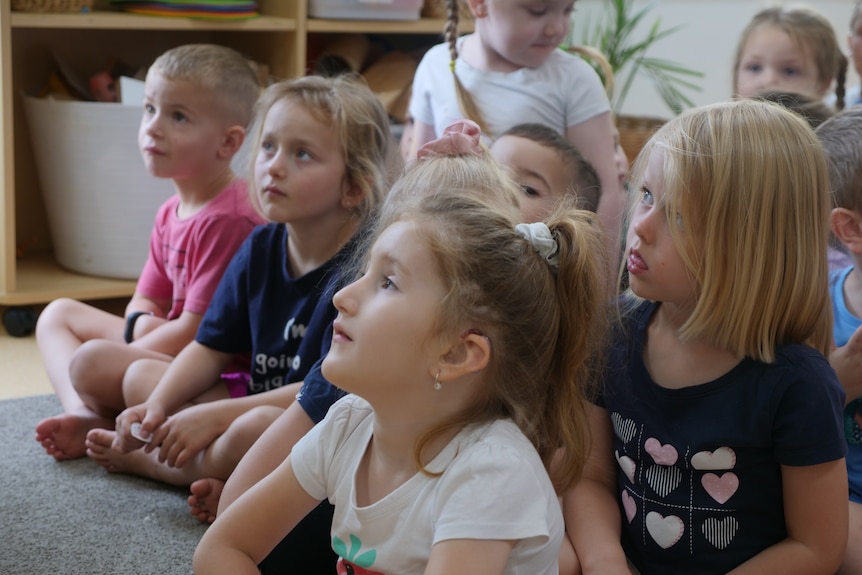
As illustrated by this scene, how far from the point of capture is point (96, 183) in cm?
219

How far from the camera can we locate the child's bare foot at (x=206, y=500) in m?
1.35

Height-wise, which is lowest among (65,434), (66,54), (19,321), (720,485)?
(19,321)

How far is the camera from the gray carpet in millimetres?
→ 1248

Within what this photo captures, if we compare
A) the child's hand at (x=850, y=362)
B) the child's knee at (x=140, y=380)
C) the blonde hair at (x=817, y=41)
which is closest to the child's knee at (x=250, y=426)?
the child's knee at (x=140, y=380)

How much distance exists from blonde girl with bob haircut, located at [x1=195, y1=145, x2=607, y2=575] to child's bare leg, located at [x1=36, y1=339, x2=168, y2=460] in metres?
0.62

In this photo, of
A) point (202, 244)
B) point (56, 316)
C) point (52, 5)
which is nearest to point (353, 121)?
point (202, 244)

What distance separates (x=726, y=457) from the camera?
1019mm

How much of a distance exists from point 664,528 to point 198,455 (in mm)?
668

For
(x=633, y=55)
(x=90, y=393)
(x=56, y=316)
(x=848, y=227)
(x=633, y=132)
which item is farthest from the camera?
(x=633, y=55)

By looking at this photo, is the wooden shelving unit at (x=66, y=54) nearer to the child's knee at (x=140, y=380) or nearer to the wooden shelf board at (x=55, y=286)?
the wooden shelf board at (x=55, y=286)

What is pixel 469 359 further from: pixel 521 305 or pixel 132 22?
pixel 132 22

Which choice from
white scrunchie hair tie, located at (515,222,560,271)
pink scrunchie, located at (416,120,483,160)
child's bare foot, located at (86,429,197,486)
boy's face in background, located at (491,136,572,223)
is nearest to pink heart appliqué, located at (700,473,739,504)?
white scrunchie hair tie, located at (515,222,560,271)

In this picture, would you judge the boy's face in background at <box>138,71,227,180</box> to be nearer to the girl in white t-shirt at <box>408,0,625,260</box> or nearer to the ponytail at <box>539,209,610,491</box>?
the girl in white t-shirt at <box>408,0,625,260</box>

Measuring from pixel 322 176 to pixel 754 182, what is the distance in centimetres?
63
